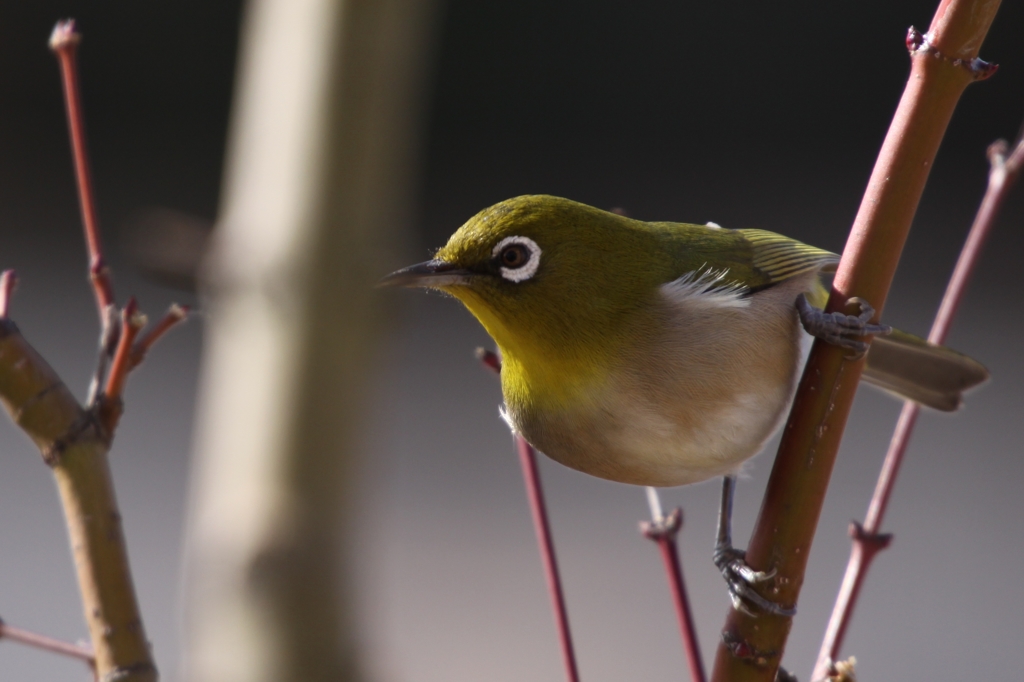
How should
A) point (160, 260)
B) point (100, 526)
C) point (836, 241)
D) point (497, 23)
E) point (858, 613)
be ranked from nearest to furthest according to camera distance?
point (160, 260)
point (100, 526)
point (858, 613)
point (836, 241)
point (497, 23)

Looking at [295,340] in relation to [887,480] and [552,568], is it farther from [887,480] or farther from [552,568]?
[887,480]

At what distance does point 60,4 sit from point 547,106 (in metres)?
3.10

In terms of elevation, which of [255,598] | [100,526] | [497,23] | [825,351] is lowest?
[100,526]

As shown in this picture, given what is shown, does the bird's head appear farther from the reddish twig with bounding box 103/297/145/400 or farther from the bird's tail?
the bird's tail

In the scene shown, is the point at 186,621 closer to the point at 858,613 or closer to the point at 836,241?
the point at 858,613

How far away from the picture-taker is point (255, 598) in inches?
24.4

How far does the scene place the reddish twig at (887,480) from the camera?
4.55 ft

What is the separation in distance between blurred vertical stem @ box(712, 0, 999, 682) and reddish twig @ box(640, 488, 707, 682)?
62mm

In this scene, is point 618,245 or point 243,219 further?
point 618,245

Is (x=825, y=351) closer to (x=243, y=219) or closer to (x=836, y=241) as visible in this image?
(x=243, y=219)

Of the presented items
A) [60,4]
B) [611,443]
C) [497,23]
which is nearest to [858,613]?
[611,443]

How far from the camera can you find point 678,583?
1292mm

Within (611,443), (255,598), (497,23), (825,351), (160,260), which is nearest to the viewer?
(255,598)

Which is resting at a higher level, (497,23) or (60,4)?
(497,23)
